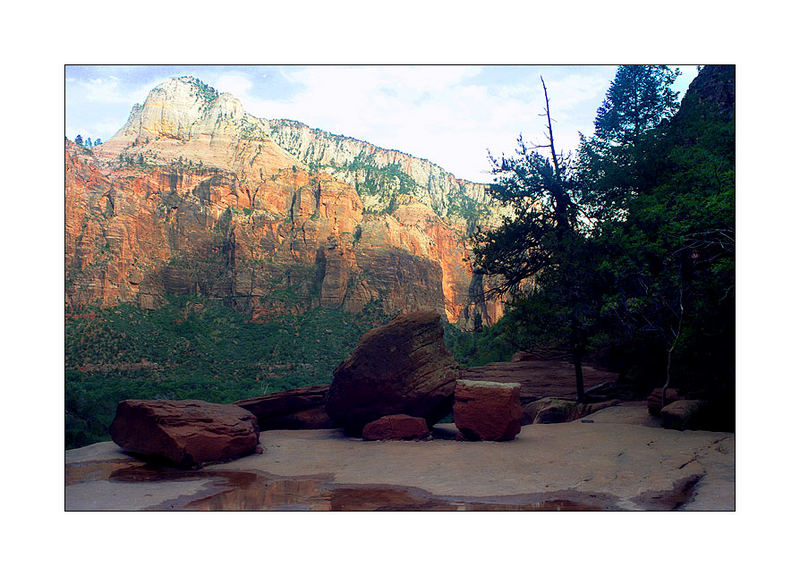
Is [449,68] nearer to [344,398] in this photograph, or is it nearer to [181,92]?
[344,398]

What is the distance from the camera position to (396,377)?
45.5 ft

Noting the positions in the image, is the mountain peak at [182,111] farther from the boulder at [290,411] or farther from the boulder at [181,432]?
the boulder at [181,432]

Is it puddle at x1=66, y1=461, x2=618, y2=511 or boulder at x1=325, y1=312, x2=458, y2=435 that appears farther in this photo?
boulder at x1=325, y1=312, x2=458, y2=435

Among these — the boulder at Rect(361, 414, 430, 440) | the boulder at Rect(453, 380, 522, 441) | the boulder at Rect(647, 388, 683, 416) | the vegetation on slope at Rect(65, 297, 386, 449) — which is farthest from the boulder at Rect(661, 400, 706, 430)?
the vegetation on slope at Rect(65, 297, 386, 449)

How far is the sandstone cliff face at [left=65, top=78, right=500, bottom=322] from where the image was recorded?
143 ft

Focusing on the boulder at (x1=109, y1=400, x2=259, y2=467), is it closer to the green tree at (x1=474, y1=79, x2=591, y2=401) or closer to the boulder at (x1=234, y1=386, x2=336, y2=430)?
the boulder at (x1=234, y1=386, x2=336, y2=430)

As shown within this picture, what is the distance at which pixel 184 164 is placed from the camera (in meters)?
68.6

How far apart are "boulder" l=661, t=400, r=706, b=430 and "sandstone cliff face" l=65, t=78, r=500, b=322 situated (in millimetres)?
27843

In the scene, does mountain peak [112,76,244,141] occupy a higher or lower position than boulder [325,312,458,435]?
higher

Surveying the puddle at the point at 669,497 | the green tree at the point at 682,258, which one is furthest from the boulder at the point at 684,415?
the puddle at the point at 669,497

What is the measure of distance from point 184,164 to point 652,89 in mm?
59070

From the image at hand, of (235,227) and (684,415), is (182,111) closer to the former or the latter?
(235,227)

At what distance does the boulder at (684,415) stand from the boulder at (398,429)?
17.6 ft

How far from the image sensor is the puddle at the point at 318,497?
290 inches
